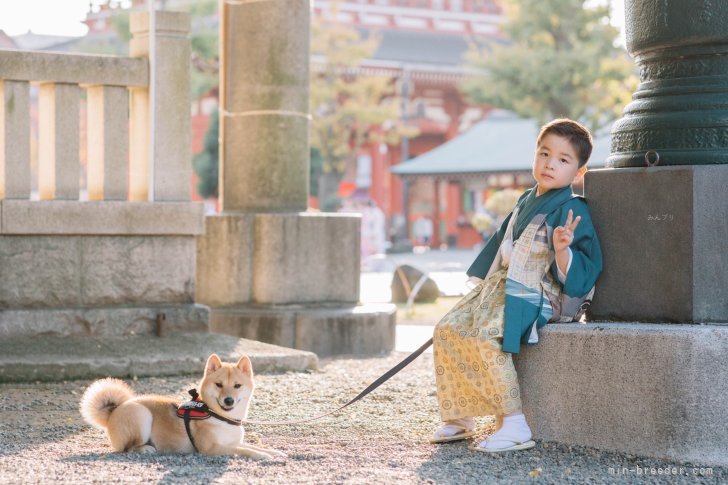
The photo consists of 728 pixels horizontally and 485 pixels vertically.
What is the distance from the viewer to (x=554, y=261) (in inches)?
182

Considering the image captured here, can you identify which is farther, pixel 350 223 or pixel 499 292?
pixel 350 223

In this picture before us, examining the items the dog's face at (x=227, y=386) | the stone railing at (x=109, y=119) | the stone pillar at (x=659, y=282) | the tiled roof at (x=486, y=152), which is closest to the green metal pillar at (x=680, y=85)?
the stone pillar at (x=659, y=282)

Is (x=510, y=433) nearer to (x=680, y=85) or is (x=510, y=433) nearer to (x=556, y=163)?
(x=556, y=163)

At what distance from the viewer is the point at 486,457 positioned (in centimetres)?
445

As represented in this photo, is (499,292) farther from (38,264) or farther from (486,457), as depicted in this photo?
(38,264)

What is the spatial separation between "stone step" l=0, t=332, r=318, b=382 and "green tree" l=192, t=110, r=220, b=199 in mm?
17807

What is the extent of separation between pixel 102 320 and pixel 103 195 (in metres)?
0.82

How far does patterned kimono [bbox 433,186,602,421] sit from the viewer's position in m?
4.56

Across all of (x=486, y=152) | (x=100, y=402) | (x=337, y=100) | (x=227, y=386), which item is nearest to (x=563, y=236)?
(x=227, y=386)

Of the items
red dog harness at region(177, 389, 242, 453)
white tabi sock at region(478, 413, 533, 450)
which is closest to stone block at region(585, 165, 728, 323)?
white tabi sock at region(478, 413, 533, 450)

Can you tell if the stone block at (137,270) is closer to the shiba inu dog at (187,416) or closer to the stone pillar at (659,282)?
the shiba inu dog at (187,416)

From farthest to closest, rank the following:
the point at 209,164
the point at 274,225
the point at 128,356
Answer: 1. the point at 209,164
2. the point at 274,225
3. the point at 128,356

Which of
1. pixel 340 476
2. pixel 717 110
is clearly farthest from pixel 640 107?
pixel 340 476

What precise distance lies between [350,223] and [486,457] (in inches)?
172
